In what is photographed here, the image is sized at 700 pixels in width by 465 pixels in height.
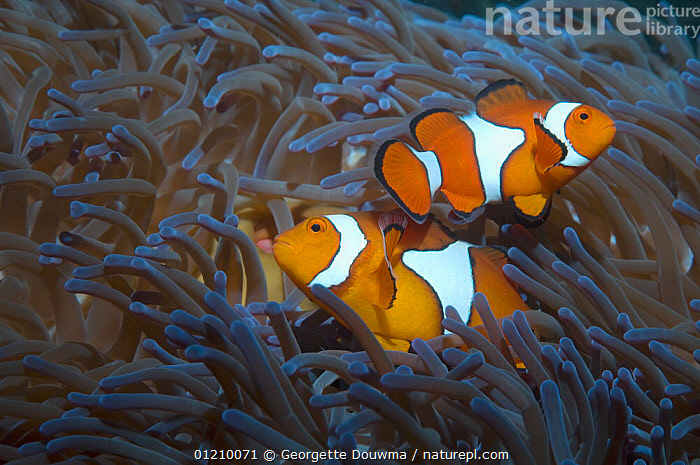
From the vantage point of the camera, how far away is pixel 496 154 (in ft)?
3.91

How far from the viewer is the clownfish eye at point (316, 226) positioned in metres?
1.10

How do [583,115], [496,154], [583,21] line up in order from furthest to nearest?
1. [583,21]
2. [496,154]
3. [583,115]

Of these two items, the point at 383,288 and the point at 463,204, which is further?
the point at 463,204

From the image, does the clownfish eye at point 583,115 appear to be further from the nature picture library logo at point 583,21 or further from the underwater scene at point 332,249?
the nature picture library logo at point 583,21

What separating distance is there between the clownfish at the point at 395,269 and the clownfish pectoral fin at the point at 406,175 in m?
0.05

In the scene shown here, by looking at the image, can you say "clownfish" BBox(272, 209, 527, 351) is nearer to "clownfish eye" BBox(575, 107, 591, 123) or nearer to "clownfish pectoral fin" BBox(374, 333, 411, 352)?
"clownfish pectoral fin" BBox(374, 333, 411, 352)

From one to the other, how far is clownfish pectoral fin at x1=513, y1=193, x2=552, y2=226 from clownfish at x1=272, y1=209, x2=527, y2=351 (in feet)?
0.38

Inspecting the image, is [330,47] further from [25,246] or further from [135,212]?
[25,246]

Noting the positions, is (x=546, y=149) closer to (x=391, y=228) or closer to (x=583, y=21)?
(x=391, y=228)

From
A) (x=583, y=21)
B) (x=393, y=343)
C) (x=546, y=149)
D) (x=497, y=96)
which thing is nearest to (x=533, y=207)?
(x=546, y=149)

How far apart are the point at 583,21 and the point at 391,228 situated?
5.71ft

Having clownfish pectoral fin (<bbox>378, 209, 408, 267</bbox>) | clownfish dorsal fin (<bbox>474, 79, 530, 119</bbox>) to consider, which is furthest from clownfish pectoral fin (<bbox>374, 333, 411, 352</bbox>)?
clownfish dorsal fin (<bbox>474, 79, 530, 119</bbox>)

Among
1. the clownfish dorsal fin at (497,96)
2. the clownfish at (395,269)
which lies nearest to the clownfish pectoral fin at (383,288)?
the clownfish at (395,269)

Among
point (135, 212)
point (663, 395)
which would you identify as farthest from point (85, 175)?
point (663, 395)
